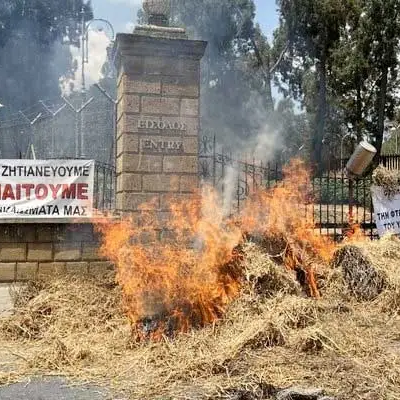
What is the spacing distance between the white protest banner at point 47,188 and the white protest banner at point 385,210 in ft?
17.1

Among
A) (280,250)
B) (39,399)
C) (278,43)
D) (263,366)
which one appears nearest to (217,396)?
(263,366)

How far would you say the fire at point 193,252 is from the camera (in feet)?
17.9

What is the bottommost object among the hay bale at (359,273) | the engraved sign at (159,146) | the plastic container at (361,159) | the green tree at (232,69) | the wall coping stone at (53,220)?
the hay bale at (359,273)

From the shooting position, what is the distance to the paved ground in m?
4.16

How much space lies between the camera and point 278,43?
30.4 meters

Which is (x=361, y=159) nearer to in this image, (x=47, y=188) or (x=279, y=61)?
(x=47, y=188)

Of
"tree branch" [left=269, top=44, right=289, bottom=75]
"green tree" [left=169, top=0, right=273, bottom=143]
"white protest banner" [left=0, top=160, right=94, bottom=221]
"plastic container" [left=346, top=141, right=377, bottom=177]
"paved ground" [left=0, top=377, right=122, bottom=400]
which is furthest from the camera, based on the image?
"tree branch" [left=269, top=44, right=289, bottom=75]

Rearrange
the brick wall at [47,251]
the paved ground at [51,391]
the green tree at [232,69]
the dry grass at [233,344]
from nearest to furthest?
1. the paved ground at [51,391]
2. the dry grass at [233,344]
3. the brick wall at [47,251]
4. the green tree at [232,69]

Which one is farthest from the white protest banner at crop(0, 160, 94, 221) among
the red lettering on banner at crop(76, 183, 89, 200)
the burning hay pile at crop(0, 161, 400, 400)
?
the burning hay pile at crop(0, 161, 400, 400)

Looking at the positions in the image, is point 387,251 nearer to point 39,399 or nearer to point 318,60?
point 39,399

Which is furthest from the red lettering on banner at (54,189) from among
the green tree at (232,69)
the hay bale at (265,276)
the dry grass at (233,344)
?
the green tree at (232,69)

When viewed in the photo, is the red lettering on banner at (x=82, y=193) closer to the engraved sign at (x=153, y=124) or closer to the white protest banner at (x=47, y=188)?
the white protest banner at (x=47, y=188)

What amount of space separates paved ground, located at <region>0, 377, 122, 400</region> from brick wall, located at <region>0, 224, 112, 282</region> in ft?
7.52

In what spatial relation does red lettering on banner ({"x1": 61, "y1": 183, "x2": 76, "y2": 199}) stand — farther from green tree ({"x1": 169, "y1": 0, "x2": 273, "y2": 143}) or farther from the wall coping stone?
green tree ({"x1": 169, "y1": 0, "x2": 273, "y2": 143})
